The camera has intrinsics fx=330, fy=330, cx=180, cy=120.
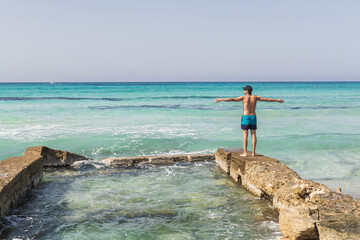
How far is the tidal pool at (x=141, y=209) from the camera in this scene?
16.3ft

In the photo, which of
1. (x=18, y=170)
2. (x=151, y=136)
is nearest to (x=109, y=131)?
(x=151, y=136)

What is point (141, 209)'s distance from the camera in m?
5.86

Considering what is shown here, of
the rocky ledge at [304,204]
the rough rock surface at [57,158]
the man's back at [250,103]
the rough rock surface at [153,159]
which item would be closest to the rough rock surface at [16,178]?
the rough rock surface at [57,158]

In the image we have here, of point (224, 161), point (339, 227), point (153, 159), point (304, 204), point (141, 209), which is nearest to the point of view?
point (339, 227)

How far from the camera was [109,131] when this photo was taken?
15938 mm

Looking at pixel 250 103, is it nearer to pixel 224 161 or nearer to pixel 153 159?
pixel 224 161

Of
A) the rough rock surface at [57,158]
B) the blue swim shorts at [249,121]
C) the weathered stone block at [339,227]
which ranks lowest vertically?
the rough rock surface at [57,158]

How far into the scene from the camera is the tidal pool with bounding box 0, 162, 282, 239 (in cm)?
498

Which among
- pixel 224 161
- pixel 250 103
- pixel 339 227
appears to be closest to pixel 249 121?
pixel 250 103

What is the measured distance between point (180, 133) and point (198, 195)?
8.70 m

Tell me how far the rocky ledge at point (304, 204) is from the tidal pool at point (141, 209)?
32cm

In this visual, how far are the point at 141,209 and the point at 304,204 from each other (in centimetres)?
274

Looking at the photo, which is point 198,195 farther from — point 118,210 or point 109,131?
point 109,131

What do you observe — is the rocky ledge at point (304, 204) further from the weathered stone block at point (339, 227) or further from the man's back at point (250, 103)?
the man's back at point (250, 103)
